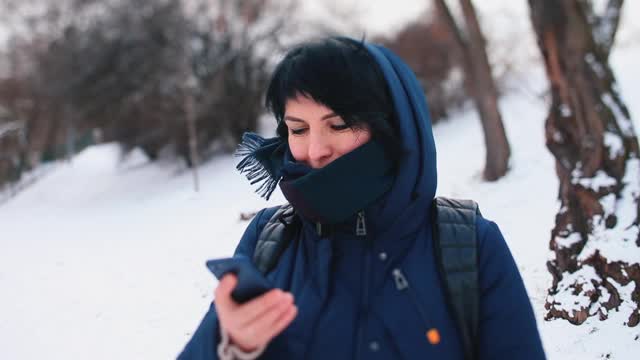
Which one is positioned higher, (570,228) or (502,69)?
(570,228)

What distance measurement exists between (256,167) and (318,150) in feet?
1.10

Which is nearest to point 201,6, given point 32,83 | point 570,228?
point 32,83

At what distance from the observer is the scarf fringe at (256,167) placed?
1756mm

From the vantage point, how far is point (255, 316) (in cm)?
127

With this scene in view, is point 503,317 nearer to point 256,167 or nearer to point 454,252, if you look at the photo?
point 454,252

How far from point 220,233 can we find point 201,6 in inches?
481

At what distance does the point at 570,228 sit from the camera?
188 inches

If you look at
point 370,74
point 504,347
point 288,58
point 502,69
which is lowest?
point 502,69

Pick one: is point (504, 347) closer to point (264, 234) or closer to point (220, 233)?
point (264, 234)

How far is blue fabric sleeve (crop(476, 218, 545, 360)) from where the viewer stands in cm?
146

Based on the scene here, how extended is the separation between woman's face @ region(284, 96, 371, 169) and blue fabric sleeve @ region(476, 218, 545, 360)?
438mm

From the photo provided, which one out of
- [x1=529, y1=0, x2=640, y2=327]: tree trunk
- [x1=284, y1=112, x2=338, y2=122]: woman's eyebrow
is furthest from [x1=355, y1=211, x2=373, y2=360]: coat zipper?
[x1=529, y1=0, x2=640, y2=327]: tree trunk

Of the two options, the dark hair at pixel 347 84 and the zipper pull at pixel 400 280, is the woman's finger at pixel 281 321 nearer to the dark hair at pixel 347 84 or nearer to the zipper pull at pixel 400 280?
the zipper pull at pixel 400 280

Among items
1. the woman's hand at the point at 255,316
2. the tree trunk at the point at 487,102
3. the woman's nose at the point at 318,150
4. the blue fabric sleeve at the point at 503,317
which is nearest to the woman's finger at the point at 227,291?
the woman's hand at the point at 255,316
